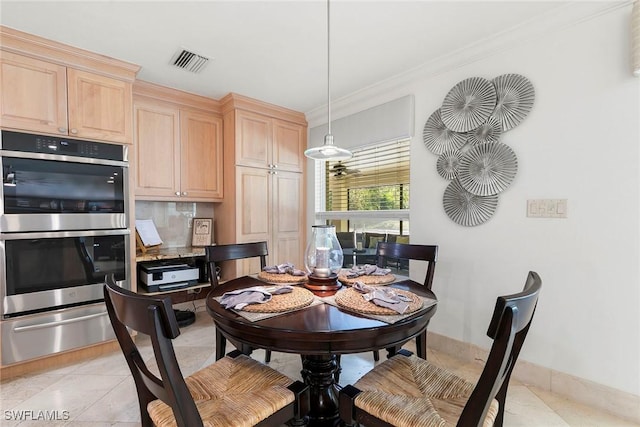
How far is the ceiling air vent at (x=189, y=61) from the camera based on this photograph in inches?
92.0

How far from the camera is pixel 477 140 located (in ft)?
7.36

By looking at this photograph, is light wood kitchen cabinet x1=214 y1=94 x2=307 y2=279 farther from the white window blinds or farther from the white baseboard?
the white baseboard

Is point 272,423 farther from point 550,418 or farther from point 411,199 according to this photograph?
point 411,199

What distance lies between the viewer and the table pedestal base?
→ 61.4 inches

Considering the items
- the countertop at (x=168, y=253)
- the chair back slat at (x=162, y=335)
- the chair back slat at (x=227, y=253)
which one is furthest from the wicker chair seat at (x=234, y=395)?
the countertop at (x=168, y=253)

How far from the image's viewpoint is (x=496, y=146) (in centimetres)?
215

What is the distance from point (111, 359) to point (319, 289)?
1974 millimetres

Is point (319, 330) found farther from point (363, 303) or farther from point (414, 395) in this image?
point (414, 395)

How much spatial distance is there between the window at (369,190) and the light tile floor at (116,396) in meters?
1.30

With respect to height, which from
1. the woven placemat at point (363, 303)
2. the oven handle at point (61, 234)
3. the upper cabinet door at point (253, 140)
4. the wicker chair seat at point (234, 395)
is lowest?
the wicker chair seat at point (234, 395)

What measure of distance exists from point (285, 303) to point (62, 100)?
230 cm

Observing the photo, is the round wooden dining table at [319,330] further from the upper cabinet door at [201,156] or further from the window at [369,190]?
the upper cabinet door at [201,156]

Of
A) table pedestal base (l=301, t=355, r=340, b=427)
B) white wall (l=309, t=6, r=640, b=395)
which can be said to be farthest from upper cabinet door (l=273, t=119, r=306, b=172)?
table pedestal base (l=301, t=355, r=340, b=427)

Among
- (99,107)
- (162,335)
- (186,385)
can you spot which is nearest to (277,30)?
(99,107)
